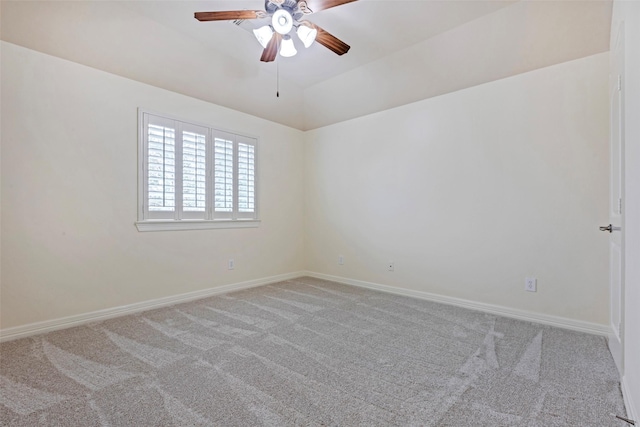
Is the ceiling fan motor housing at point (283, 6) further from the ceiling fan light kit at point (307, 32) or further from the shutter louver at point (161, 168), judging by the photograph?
the shutter louver at point (161, 168)

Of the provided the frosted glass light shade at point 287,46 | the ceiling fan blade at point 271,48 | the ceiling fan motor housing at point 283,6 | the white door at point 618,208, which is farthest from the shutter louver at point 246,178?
the white door at point 618,208

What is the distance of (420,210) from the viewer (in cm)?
376

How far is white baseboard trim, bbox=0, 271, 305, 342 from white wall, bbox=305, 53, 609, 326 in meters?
1.72

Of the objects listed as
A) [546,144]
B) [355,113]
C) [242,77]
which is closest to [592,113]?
[546,144]

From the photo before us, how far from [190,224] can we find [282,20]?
2.46 metres

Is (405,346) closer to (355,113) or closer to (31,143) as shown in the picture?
(355,113)

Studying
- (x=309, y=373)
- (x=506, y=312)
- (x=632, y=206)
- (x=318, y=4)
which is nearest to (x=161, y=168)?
(x=318, y=4)

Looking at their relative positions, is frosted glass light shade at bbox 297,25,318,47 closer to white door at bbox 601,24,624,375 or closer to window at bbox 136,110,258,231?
window at bbox 136,110,258,231

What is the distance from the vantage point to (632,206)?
5.01ft

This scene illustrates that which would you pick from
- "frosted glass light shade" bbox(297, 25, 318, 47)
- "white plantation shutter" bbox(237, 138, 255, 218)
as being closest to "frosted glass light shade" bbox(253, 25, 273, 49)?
"frosted glass light shade" bbox(297, 25, 318, 47)

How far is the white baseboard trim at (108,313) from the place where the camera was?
2543 millimetres

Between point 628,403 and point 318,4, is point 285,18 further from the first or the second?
point 628,403

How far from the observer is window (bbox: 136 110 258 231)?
3287 millimetres

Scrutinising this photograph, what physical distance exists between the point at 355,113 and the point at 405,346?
3.15 metres
